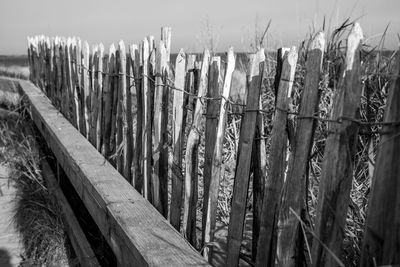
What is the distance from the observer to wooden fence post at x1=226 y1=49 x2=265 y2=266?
142 centimetres

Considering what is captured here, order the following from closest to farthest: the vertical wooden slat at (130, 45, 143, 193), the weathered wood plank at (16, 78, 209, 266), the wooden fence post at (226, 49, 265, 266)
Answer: the wooden fence post at (226, 49, 265, 266) → the weathered wood plank at (16, 78, 209, 266) → the vertical wooden slat at (130, 45, 143, 193)

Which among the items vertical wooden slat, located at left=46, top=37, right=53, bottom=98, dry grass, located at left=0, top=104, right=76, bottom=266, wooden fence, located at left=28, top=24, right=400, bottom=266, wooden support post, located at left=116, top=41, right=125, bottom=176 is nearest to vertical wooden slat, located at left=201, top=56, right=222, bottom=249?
wooden fence, located at left=28, top=24, right=400, bottom=266

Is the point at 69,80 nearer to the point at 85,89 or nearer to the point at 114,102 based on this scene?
the point at 85,89

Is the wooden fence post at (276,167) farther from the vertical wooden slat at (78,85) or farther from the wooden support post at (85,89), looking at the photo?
the vertical wooden slat at (78,85)

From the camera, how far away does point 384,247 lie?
1021 millimetres

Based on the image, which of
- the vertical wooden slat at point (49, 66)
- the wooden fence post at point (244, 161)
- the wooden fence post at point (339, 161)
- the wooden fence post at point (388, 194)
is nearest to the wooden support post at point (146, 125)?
the wooden fence post at point (244, 161)

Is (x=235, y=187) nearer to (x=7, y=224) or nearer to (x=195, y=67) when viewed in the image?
(x=195, y=67)

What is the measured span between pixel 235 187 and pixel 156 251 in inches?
16.1

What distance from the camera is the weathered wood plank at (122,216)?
61.6 inches

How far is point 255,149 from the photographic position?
5.10 feet

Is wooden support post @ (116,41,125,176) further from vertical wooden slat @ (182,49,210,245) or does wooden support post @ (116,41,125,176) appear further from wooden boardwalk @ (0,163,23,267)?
wooden boardwalk @ (0,163,23,267)

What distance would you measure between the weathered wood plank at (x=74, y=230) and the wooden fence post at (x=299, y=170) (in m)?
1.62

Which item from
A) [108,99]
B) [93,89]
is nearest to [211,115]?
[108,99]

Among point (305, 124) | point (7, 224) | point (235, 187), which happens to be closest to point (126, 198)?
point (235, 187)
